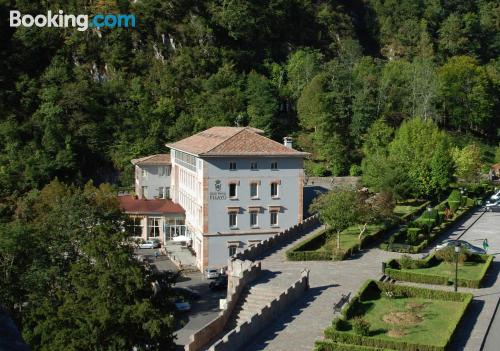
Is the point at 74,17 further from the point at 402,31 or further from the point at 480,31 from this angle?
the point at 480,31

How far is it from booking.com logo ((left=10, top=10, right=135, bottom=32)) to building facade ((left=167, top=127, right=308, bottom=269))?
41116 mm

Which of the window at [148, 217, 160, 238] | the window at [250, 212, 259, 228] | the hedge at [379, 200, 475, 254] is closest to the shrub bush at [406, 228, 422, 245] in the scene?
the hedge at [379, 200, 475, 254]

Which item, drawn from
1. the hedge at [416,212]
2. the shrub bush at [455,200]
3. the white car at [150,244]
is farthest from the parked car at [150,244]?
the shrub bush at [455,200]

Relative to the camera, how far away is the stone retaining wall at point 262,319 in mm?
23688

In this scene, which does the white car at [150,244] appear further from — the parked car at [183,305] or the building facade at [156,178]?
the parked car at [183,305]

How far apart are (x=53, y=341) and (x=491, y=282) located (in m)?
24.0

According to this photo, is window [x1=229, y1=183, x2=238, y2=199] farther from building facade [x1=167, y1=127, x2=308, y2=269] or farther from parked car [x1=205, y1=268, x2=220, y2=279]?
parked car [x1=205, y1=268, x2=220, y2=279]

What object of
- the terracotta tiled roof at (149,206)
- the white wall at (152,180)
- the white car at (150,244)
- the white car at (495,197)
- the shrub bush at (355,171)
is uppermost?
the shrub bush at (355,171)

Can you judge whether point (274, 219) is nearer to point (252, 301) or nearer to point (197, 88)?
point (252, 301)

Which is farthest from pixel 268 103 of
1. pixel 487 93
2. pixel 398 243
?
pixel 398 243

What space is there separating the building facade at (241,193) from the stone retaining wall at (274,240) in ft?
10.4

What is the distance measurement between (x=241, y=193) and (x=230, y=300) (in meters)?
18.5

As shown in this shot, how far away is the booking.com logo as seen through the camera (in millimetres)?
84250

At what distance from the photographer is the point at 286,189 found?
49.7 metres
